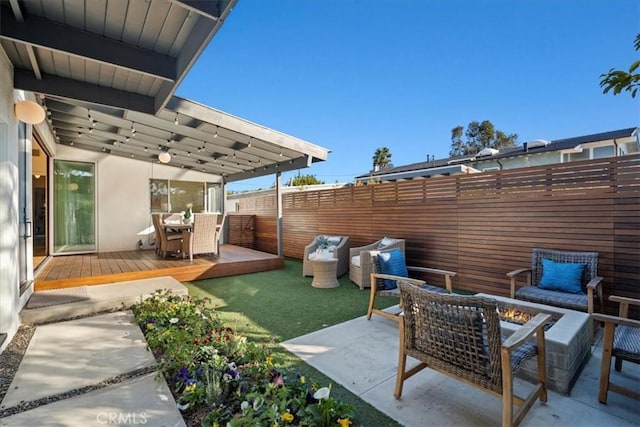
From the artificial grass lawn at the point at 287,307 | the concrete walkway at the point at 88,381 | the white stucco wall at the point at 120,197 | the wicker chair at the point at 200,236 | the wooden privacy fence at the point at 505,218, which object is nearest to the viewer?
the concrete walkway at the point at 88,381

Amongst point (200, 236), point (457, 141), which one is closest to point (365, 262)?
point (200, 236)

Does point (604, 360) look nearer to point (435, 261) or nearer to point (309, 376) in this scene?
point (309, 376)

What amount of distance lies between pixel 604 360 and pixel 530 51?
11.5 meters

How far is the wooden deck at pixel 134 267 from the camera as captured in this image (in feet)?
15.9

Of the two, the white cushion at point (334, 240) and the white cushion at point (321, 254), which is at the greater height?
the white cushion at point (334, 240)

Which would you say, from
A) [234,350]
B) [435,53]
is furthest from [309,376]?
[435,53]

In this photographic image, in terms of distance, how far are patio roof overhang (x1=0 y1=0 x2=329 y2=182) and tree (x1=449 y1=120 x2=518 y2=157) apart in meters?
22.5

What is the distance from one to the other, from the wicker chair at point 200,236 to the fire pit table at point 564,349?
19.2 feet

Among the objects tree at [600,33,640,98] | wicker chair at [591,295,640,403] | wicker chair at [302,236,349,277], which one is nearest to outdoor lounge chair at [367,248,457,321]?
wicker chair at [591,295,640,403]

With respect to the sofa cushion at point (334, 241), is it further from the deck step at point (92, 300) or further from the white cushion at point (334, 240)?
the deck step at point (92, 300)

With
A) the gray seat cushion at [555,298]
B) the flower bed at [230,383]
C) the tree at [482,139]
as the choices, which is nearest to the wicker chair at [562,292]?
the gray seat cushion at [555,298]

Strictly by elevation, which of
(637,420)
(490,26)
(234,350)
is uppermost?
(490,26)

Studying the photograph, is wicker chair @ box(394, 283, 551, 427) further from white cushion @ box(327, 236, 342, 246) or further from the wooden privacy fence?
white cushion @ box(327, 236, 342, 246)

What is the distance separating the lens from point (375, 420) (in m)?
1.95
